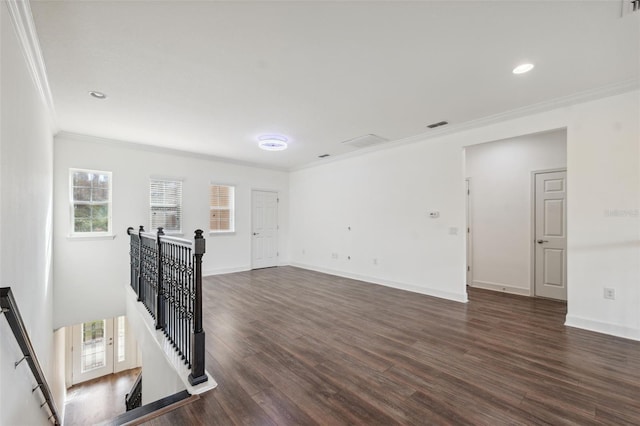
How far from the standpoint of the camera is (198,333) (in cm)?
225

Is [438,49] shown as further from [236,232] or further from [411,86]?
[236,232]

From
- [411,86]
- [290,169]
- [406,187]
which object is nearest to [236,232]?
[290,169]

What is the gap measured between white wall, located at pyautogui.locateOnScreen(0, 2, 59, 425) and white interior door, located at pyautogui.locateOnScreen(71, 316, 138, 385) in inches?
219

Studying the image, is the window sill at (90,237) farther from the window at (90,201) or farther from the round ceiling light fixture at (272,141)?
the round ceiling light fixture at (272,141)

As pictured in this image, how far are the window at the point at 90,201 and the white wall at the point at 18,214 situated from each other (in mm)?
2309

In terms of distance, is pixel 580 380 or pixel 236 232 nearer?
pixel 580 380

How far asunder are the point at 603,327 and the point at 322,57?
4339 mm

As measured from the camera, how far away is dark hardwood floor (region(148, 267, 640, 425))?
6.06 feet

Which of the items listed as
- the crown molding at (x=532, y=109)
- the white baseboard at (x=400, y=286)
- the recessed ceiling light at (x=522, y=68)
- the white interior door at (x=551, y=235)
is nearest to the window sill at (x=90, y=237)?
the white baseboard at (x=400, y=286)

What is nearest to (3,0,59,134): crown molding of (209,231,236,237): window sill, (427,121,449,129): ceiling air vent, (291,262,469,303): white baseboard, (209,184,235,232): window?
(209,184,235,232): window

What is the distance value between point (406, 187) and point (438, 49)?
9.75ft

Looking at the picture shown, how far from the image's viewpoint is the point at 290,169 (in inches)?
307

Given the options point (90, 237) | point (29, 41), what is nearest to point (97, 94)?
point (29, 41)

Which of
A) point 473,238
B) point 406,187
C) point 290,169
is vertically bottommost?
point 473,238
